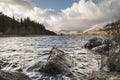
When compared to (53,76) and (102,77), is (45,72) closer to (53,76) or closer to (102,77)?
(53,76)

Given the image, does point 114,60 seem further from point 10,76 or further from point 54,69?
point 10,76

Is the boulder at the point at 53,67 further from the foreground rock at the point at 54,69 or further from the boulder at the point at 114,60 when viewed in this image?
the boulder at the point at 114,60

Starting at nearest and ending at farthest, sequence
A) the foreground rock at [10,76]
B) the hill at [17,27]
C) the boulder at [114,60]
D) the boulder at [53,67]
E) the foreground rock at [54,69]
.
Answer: the foreground rock at [10,76]
the boulder at [114,60]
the foreground rock at [54,69]
the boulder at [53,67]
the hill at [17,27]

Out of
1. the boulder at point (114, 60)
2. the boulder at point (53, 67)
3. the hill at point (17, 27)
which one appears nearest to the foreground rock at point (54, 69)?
the boulder at point (53, 67)

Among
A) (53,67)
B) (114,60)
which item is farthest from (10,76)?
(114,60)

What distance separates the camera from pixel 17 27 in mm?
147000

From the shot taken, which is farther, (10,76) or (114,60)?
(114,60)

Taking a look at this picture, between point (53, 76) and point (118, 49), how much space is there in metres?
4.86

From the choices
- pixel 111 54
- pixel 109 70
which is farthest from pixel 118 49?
pixel 109 70

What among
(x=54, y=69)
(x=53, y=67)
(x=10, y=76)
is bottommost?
(x=54, y=69)

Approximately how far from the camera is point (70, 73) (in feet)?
51.1

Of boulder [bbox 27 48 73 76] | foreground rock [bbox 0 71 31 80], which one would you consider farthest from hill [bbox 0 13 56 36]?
foreground rock [bbox 0 71 31 80]

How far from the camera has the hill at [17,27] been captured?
126 meters

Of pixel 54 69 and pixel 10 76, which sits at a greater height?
pixel 10 76
